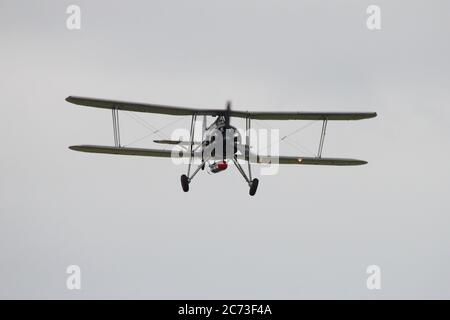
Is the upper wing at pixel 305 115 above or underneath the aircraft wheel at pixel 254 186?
above

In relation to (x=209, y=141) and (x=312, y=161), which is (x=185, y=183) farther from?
(x=312, y=161)

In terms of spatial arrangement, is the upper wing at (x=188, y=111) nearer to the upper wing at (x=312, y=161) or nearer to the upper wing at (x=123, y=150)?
the upper wing at (x=123, y=150)

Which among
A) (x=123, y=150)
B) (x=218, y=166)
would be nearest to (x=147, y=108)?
(x=123, y=150)

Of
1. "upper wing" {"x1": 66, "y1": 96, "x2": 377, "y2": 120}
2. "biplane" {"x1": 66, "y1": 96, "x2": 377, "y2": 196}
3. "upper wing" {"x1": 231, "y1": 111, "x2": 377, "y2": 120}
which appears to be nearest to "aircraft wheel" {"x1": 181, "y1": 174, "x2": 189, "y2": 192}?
"biplane" {"x1": 66, "y1": 96, "x2": 377, "y2": 196}

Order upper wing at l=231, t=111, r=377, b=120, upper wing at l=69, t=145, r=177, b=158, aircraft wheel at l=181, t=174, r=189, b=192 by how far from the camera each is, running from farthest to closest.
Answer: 1. upper wing at l=231, t=111, r=377, b=120
2. upper wing at l=69, t=145, r=177, b=158
3. aircraft wheel at l=181, t=174, r=189, b=192

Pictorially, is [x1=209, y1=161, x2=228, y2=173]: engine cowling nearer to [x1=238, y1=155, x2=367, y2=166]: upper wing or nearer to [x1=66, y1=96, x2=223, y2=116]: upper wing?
[x1=66, y1=96, x2=223, y2=116]: upper wing

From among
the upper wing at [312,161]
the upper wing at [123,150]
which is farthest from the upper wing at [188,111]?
the upper wing at [312,161]
